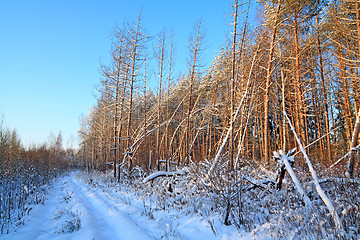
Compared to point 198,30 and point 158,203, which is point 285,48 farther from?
point 158,203

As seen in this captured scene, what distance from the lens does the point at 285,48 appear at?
13.4 metres

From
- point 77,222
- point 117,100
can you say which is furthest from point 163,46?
point 77,222

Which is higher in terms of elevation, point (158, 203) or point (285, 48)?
point (285, 48)

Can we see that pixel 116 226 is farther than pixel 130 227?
Yes

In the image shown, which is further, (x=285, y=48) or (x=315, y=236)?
(x=285, y=48)

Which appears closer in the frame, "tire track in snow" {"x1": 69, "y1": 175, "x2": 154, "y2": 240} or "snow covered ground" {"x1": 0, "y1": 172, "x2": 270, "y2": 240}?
"snow covered ground" {"x1": 0, "y1": 172, "x2": 270, "y2": 240}

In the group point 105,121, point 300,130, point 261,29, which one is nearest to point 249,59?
point 261,29

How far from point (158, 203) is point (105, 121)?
53.5 feet

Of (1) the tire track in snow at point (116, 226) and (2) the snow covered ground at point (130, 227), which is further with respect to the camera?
(1) the tire track in snow at point (116, 226)

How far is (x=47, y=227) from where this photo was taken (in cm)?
521

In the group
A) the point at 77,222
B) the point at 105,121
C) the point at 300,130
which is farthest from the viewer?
the point at 105,121

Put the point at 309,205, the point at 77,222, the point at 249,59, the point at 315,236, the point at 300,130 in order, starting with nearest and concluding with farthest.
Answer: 1. the point at 315,236
2. the point at 309,205
3. the point at 77,222
4. the point at 249,59
5. the point at 300,130

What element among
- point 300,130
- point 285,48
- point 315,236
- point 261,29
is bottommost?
point 315,236

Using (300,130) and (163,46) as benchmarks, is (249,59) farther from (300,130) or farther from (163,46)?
(163,46)
